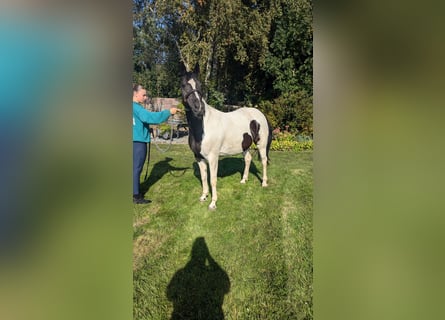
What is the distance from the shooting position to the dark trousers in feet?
5.99

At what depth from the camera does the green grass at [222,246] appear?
1.85 m

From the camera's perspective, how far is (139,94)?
175cm

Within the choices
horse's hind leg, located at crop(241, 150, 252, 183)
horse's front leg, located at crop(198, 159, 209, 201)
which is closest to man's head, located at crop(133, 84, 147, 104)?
horse's front leg, located at crop(198, 159, 209, 201)

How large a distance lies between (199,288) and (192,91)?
1.39 meters

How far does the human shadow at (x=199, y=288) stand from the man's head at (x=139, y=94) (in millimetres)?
1059

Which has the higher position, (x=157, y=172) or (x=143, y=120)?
(x=143, y=120)

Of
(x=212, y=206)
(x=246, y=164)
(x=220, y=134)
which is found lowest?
(x=212, y=206)

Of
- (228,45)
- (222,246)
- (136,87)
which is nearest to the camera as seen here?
(136,87)

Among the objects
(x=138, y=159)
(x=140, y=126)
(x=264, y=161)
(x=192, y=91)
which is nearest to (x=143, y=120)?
(x=140, y=126)

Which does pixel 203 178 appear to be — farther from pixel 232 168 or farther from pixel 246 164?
pixel 246 164
